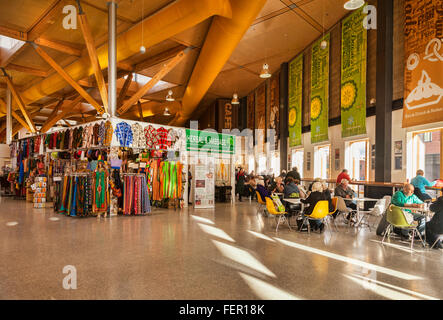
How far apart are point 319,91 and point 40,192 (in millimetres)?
11086

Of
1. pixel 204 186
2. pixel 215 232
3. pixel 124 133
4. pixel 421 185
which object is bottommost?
pixel 215 232

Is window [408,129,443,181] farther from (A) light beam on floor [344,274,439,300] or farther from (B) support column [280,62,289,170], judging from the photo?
(B) support column [280,62,289,170]

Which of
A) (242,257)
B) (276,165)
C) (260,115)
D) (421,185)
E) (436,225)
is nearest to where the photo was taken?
(242,257)

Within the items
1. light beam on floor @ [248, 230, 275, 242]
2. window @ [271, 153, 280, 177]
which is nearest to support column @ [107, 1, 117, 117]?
light beam on floor @ [248, 230, 275, 242]

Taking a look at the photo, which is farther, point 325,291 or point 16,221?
point 16,221

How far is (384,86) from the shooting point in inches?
324

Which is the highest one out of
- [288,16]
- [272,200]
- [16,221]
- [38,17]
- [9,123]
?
[288,16]

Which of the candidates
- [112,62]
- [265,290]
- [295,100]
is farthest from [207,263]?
[295,100]

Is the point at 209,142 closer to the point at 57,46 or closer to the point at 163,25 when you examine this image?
the point at 163,25

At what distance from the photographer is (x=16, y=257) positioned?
3.99m

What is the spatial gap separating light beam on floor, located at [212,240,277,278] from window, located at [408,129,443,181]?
240 inches
